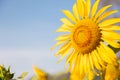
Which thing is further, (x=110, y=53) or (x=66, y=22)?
(x=66, y=22)

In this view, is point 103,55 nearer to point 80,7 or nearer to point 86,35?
point 86,35

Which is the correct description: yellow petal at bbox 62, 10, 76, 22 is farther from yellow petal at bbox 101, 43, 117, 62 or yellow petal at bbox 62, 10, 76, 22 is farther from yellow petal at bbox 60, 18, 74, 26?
yellow petal at bbox 101, 43, 117, 62

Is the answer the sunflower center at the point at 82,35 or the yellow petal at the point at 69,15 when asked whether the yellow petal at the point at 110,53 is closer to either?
the sunflower center at the point at 82,35

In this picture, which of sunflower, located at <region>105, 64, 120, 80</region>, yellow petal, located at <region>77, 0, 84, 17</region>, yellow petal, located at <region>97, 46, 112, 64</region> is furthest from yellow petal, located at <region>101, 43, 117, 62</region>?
yellow petal, located at <region>77, 0, 84, 17</region>

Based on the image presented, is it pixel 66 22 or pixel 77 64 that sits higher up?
pixel 66 22

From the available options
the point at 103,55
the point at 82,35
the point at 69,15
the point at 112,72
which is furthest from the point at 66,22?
the point at 112,72

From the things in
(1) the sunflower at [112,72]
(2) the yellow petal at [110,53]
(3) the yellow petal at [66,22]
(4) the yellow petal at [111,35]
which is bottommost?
(1) the sunflower at [112,72]

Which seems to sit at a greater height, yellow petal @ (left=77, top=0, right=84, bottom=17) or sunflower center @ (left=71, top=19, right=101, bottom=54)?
yellow petal @ (left=77, top=0, right=84, bottom=17)

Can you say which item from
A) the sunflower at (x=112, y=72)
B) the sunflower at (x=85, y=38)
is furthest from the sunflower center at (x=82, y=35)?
the sunflower at (x=112, y=72)
